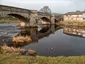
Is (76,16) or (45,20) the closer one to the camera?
(76,16)

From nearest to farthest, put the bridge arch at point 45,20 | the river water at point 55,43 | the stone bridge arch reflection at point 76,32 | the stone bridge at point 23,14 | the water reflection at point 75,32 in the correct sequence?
1. the river water at point 55,43
2. the stone bridge arch reflection at point 76,32
3. the water reflection at point 75,32
4. the stone bridge at point 23,14
5. the bridge arch at point 45,20

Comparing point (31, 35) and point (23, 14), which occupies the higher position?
point (23, 14)

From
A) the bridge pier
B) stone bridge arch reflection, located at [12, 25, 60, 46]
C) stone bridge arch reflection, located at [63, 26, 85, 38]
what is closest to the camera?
stone bridge arch reflection, located at [12, 25, 60, 46]

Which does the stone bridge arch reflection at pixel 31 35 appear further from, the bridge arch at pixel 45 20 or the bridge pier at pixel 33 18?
the bridge arch at pixel 45 20

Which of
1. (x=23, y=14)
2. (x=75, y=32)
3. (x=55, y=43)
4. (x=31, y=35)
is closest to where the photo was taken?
(x=55, y=43)

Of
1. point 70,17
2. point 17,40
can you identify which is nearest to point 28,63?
point 17,40

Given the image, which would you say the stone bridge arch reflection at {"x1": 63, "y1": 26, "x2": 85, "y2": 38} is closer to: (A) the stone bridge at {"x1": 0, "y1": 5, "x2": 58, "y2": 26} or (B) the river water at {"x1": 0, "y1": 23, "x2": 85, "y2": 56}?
(B) the river water at {"x1": 0, "y1": 23, "x2": 85, "y2": 56}

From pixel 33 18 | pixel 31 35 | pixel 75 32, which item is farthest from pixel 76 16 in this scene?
pixel 31 35

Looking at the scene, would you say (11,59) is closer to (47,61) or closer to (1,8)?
(47,61)

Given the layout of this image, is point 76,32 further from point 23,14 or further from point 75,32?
point 23,14

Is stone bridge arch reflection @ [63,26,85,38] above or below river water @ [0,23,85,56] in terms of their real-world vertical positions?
below

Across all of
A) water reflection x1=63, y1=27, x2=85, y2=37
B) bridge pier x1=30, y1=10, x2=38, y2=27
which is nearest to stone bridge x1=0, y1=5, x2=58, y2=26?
bridge pier x1=30, y1=10, x2=38, y2=27

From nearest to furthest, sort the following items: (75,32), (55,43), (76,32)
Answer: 1. (55,43)
2. (76,32)
3. (75,32)

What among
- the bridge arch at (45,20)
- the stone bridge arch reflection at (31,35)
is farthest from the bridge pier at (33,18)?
the bridge arch at (45,20)
